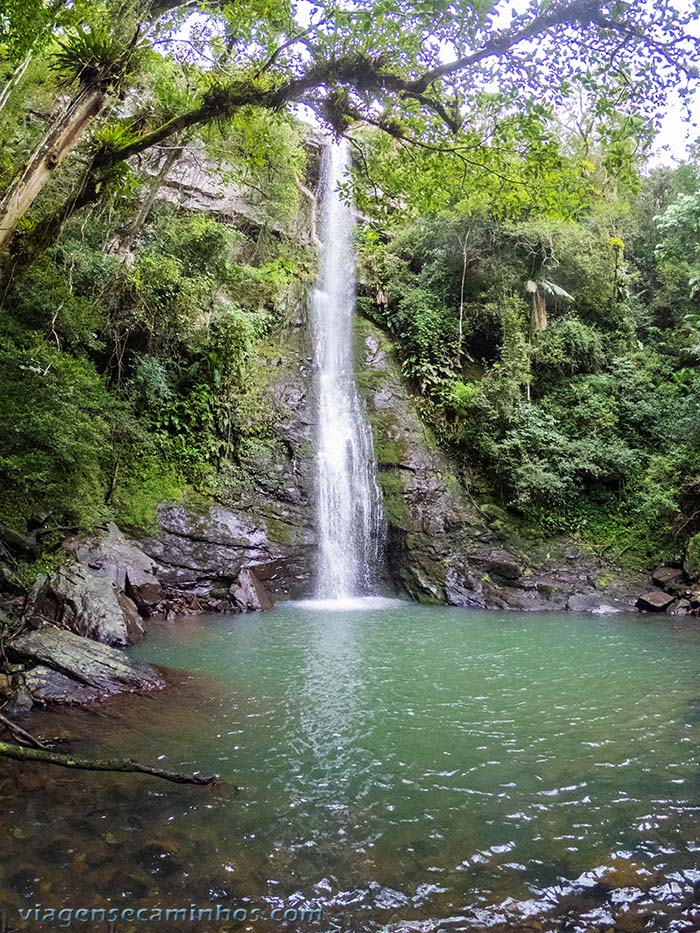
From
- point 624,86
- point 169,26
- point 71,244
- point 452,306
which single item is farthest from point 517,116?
point 452,306

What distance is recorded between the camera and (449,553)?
1359cm

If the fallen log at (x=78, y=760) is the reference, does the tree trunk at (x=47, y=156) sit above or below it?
above

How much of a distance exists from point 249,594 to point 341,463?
4550 mm

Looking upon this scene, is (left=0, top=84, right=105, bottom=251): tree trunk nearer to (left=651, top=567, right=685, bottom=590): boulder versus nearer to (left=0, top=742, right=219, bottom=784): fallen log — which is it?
(left=0, top=742, right=219, bottom=784): fallen log

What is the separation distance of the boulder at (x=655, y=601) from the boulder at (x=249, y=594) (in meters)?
7.84

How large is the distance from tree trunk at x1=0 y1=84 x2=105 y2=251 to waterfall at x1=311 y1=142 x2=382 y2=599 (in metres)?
7.52

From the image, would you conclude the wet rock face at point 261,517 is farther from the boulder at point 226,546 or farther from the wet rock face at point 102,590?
the wet rock face at point 102,590

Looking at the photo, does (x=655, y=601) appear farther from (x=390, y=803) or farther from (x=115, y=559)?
(x=115, y=559)

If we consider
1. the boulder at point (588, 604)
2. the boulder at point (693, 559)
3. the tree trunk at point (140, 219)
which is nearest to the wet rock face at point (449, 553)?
the boulder at point (588, 604)

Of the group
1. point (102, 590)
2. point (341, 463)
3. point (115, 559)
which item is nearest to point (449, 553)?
point (341, 463)

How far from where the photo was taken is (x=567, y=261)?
17953 mm

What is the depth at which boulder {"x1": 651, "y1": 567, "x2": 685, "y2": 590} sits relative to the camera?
12461mm

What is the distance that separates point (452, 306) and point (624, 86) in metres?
13.7

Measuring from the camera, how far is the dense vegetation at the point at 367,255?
200 inches
